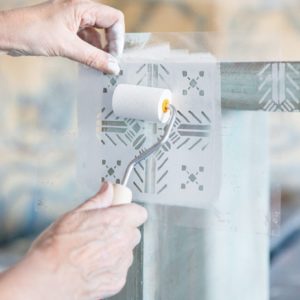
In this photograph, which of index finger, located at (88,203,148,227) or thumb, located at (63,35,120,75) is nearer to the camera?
index finger, located at (88,203,148,227)

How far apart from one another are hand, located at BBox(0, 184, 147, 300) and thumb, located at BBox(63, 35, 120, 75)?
180 millimetres

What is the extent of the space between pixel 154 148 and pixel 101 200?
0.39 feet

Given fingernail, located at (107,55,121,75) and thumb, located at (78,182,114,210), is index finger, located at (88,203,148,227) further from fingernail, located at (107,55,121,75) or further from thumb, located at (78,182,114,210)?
fingernail, located at (107,55,121,75)

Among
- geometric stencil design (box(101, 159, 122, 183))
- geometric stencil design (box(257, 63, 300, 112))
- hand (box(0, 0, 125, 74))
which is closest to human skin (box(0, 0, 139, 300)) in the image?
hand (box(0, 0, 125, 74))

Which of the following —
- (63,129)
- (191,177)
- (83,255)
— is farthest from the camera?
(63,129)

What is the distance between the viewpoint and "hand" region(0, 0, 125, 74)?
64 cm

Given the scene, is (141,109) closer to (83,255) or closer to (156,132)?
(156,132)

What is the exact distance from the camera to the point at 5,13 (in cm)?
66

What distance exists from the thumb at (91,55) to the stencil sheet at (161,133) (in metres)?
0.02

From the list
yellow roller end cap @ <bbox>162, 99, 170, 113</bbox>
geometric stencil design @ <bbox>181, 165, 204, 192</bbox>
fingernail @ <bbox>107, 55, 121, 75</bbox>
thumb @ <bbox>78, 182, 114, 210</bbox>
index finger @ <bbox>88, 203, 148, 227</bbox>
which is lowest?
index finger @ <bbox>88, 203, 148, 227</bbox>

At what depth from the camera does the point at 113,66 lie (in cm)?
65

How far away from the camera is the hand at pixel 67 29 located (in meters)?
0.64

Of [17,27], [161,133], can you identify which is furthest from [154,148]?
[17,27]

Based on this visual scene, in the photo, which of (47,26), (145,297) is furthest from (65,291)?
(47,26)
